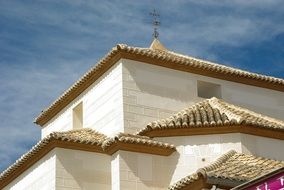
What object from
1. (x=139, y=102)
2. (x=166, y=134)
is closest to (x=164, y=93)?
(x=139, y=102)

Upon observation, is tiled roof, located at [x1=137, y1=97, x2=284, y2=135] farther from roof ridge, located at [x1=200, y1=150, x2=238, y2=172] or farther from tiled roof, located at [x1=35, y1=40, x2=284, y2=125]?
tiled roof, located at [x1=35, y1=40, x2=284, y2=125]

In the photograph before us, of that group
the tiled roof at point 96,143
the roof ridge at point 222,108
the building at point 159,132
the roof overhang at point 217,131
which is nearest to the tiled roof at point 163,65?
the building at point 159,132

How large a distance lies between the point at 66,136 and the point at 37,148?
71 cm

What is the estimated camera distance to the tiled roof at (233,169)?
385 inches

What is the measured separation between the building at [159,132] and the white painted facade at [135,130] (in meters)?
0.02

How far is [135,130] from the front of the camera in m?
12.8

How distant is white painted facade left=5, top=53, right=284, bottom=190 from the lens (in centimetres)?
1171

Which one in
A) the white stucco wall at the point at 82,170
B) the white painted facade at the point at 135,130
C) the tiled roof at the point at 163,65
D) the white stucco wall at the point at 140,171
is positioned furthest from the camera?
the tiled roof at the point at 163,65

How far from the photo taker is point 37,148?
12.4 m

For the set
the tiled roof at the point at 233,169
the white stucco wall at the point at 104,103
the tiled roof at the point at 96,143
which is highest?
the white stucco wall at the point at 104,103

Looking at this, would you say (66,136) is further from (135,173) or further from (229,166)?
(229,166)

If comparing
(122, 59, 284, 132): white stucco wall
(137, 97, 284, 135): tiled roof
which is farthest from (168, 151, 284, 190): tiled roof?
(122, 59, 284, 132): white stucco wall

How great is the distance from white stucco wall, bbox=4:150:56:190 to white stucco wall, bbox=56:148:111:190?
0.15 metres

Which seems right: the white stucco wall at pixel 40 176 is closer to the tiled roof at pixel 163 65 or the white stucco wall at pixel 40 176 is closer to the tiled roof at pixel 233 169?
the tiled roof at pixel 163 65
